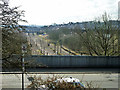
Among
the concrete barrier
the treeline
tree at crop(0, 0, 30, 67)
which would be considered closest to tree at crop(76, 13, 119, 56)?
the treeline

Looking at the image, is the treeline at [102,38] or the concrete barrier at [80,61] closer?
the concrete barrier at [80,61]

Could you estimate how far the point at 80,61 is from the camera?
19.7 m

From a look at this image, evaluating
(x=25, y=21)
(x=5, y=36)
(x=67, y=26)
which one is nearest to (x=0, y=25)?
(x=5, y=36)

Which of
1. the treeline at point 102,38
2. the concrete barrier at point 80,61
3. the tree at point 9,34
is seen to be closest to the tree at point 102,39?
the treeline at point 102,38

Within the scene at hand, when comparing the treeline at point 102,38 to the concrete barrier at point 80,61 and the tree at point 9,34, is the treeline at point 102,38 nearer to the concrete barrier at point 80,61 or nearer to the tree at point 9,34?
the concrete barrier at point 80,61

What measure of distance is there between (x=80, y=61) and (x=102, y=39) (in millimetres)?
4180

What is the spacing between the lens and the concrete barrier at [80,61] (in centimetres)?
1902

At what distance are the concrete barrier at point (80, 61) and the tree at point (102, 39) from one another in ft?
3.64

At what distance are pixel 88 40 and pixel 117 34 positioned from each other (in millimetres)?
3570

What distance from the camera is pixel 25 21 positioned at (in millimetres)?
6691

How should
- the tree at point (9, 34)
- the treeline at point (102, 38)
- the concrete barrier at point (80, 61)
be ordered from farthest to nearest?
the treeline at point (102, 38)
the concrete barrier at point (80, 61)
the tree at point (9, 34)

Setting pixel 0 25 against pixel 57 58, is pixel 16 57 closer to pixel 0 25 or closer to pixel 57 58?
pixel 0 25

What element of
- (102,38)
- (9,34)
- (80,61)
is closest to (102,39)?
(102,38)

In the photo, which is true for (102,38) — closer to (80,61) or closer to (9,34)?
(80,61)
